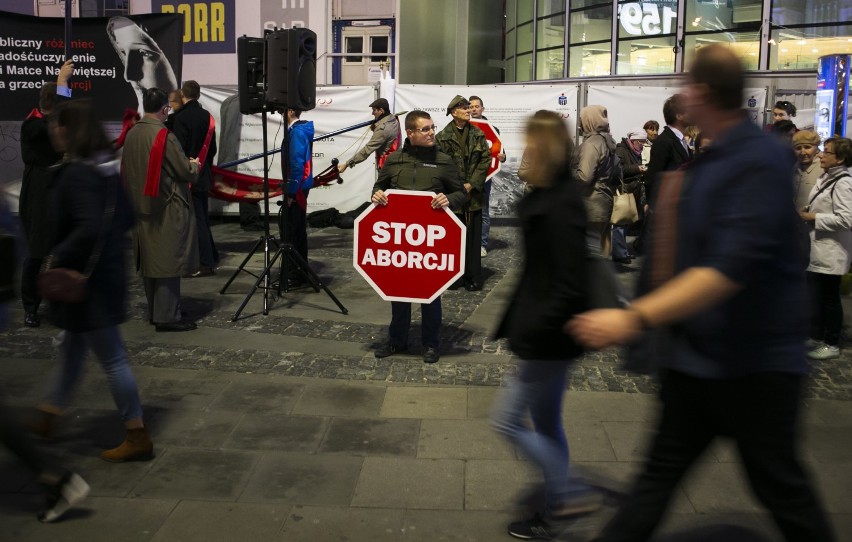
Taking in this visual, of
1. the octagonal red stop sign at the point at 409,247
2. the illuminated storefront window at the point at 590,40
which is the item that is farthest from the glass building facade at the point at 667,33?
the octagonal red stop sign at the point at 409,247

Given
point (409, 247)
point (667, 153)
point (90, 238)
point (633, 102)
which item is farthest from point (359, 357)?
point (633, 102)

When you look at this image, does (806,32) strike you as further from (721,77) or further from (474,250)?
(721,77)

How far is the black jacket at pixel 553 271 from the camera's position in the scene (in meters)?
3.40

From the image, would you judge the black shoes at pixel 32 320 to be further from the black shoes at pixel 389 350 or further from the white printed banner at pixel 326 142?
the white printed banner at pixel 326 142

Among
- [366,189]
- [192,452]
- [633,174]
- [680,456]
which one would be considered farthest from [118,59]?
[680,456]

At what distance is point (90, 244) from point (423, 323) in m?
2.86

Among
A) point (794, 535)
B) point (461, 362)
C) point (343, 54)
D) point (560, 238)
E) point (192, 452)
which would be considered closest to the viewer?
point (794, 535)

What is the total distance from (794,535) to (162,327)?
5673 mm

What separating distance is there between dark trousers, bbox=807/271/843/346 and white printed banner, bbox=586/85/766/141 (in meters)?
6.90

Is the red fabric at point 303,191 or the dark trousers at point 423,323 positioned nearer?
the dark trousers at point 423,323

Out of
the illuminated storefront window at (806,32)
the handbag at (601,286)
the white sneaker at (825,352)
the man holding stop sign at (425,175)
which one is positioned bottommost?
the white sneaker at (825,352)

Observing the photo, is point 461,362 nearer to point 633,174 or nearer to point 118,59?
point 633,174

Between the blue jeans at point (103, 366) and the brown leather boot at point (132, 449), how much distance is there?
98 mm

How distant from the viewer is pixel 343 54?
19297 mm
